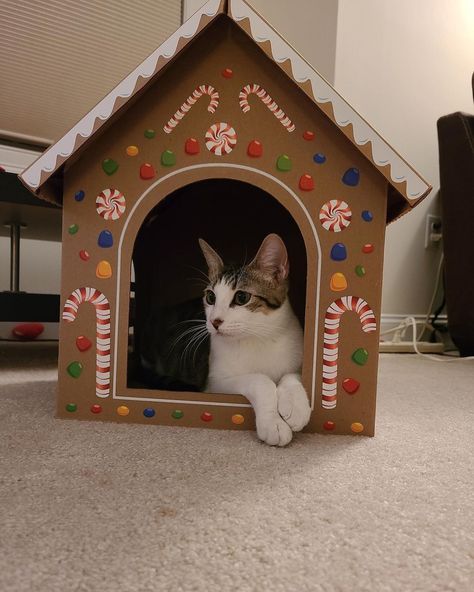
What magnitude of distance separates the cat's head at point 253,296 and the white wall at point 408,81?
5.00ft

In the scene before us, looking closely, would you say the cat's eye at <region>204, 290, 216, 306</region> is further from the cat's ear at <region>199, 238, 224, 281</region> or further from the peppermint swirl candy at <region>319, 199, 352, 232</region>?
the peppermint swirl candy at <region>319, 199, 352, 232</region>

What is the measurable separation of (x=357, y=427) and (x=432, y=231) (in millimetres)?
1973

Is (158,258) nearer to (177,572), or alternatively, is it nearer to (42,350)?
(42,350)

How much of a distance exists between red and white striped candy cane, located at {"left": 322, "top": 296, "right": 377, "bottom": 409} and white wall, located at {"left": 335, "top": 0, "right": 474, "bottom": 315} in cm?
164

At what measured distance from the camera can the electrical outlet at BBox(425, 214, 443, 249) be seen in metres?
2.53

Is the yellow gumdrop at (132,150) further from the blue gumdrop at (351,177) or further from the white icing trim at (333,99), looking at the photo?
the blue gumdrop at (351,177)

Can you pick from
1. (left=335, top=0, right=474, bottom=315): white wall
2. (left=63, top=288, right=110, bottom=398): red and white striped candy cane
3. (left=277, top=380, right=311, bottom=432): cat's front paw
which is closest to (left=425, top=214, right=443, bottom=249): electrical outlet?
(left=335, top=0, right=474, bottom=315): white wall

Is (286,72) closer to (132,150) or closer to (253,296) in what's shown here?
(132,150)

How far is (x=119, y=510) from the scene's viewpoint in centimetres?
54

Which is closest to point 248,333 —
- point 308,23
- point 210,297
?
Answer: point 210,297

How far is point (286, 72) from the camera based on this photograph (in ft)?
2.61

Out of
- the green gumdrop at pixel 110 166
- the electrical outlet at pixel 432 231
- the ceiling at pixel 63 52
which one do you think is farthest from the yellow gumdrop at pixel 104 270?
the electrical outlet at pixel 432 231

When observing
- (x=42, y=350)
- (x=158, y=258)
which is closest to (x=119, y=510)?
(x=158, y=258)

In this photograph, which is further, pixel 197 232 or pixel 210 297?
pixel 197 232
